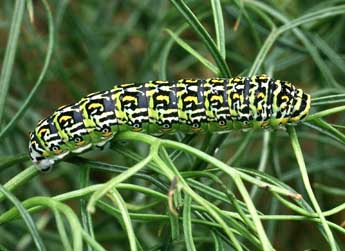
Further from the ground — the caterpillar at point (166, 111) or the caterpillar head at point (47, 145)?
the caterpillar at point (166, 111)

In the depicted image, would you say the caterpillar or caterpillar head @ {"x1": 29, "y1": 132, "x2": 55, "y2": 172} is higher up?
the caterpillar

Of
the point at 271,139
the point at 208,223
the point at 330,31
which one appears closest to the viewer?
the point at 208,223

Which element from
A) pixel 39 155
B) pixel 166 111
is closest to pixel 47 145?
pixel 39 155

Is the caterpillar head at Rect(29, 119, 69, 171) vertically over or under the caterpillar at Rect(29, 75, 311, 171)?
under

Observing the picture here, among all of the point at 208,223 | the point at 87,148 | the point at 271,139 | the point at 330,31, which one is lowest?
the point at 208,223

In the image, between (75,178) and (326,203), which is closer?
(75,178)

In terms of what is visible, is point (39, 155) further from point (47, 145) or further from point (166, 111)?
point (166, 111)

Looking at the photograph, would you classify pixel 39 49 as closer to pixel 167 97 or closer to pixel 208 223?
pixel 167 97

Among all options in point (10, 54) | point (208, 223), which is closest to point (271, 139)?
point (208, 223)
